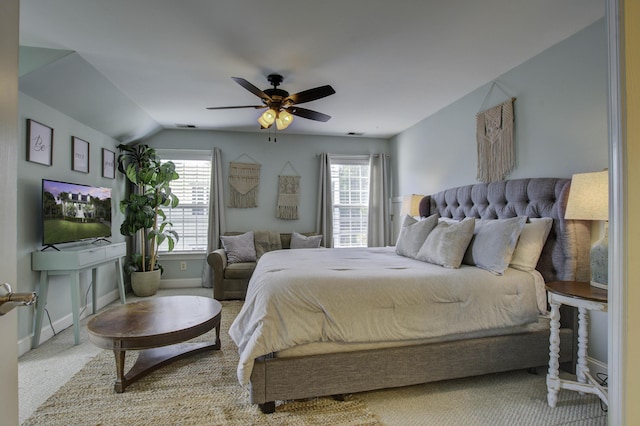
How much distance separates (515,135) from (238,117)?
3.29 metres

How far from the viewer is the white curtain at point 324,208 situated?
5.20m

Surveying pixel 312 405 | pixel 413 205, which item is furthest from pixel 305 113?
pixel 312 405

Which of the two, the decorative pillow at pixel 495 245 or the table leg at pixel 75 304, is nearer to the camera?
the decorative pillow at pixel 495 245

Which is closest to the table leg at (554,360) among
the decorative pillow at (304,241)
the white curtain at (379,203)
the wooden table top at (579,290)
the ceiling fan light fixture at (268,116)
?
the wooden table top at (579,290)

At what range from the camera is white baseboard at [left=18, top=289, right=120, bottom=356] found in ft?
8.57

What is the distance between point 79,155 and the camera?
137 inches

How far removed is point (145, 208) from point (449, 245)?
3.91 metres

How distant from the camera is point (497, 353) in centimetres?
207

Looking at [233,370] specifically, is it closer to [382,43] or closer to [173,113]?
[382,43]

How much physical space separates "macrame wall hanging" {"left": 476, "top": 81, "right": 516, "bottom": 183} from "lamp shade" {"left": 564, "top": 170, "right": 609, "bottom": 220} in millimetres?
910

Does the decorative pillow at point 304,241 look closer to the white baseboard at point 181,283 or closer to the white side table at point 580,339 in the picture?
the white baseboard at point 181,283

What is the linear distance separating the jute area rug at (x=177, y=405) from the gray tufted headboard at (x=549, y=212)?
167 cm

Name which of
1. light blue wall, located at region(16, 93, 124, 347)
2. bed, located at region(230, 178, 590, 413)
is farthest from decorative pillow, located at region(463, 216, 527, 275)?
light blue wall, located at region(16, 93, 124, 347)

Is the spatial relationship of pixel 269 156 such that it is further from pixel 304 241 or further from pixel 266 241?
pixel 304 241
